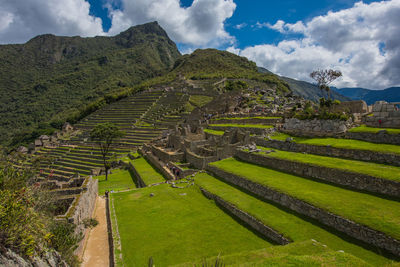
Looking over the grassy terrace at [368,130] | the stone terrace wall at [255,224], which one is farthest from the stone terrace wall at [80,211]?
the grassy terrace at [368,130]

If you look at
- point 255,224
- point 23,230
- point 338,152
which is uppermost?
point 338,152

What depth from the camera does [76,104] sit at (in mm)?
107062

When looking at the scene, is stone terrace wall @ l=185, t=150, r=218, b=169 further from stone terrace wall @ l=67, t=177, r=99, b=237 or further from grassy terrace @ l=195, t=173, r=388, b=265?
stone terrace wall @ l=67, t=177, r=99, b=237

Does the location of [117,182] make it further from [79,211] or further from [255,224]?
[255,224]

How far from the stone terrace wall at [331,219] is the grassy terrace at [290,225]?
333 millimetres

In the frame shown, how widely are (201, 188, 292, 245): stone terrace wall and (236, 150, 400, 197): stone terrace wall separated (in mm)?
4274

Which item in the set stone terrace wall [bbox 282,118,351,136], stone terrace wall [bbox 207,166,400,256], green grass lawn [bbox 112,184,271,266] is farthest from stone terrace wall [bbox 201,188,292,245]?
stone terrace wall [bbox 282,118,351,136]

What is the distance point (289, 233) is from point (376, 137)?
9.03 metres

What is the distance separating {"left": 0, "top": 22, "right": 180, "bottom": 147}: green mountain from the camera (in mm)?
96438

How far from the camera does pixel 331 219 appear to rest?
7508mm

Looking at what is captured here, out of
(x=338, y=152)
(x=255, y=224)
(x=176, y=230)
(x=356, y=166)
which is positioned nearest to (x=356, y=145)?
(x=338, y=152)

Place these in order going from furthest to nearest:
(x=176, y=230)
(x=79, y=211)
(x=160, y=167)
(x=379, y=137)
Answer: (x=160, y=167)
(x=379, y=137)
(x=79, y=211)
(x=176, y=230)

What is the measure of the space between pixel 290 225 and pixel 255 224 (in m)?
1.40

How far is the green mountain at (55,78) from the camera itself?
96438mm
